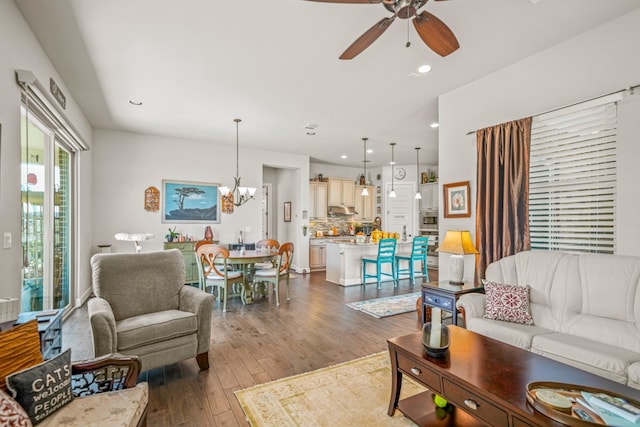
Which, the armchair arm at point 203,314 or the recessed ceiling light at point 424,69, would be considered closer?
the armchair arm at point 203,314

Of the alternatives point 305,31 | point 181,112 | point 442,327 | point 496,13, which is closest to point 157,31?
point 305,31

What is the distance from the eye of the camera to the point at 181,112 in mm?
4801

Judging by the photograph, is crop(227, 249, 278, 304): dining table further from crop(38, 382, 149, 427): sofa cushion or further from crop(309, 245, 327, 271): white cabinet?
crop(38, 382, 149, 427): sofa cushion

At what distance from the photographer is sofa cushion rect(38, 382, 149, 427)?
136cm

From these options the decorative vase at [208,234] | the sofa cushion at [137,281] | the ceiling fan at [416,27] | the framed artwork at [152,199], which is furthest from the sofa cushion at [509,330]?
the framed artwork at [152,199]

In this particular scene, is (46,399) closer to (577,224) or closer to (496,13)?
(496,13)

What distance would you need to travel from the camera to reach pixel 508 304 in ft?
9.18

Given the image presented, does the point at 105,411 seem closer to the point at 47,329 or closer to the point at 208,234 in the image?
the point at 47,329

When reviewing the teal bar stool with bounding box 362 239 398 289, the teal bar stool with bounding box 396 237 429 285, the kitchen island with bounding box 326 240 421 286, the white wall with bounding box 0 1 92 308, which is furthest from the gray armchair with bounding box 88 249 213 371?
the teal bar stool with bounding box 396 237 429 285

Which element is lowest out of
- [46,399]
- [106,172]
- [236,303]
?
[236,303]

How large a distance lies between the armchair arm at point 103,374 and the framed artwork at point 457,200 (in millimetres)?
3557

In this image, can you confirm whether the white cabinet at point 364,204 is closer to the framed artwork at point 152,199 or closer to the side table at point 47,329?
the framed artwork at point 152,199

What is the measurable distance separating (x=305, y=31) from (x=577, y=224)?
9.86ft

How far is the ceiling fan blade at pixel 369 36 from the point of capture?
1.99 meters
